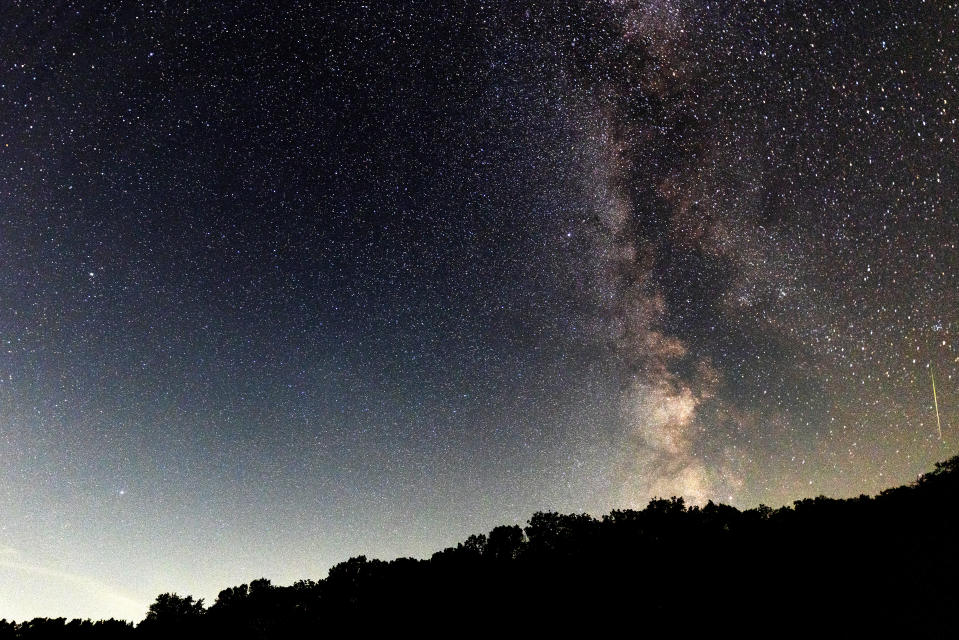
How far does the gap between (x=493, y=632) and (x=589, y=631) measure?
5991 millimetres

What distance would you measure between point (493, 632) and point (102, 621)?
106 ft

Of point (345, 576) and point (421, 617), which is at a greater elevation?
point (345, 576)

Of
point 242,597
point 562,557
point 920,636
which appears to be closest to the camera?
point 920,636

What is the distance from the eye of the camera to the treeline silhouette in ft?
71.4

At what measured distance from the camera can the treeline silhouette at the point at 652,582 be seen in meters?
21.8

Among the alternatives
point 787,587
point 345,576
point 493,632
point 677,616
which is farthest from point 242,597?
point 787,587

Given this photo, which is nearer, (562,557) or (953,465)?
(562,557)

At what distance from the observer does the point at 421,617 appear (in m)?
32.8

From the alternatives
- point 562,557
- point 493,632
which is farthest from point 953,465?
point 493,632

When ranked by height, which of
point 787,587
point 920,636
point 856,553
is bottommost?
point 920,636

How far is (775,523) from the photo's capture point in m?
33.9

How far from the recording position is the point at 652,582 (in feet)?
97.6

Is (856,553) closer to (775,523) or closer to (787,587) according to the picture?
(787,587)

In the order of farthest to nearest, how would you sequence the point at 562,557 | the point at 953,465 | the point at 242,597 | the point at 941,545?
the point at 953,465 < the point at 242,597 < the point at 562,557 < the point at 941,545
